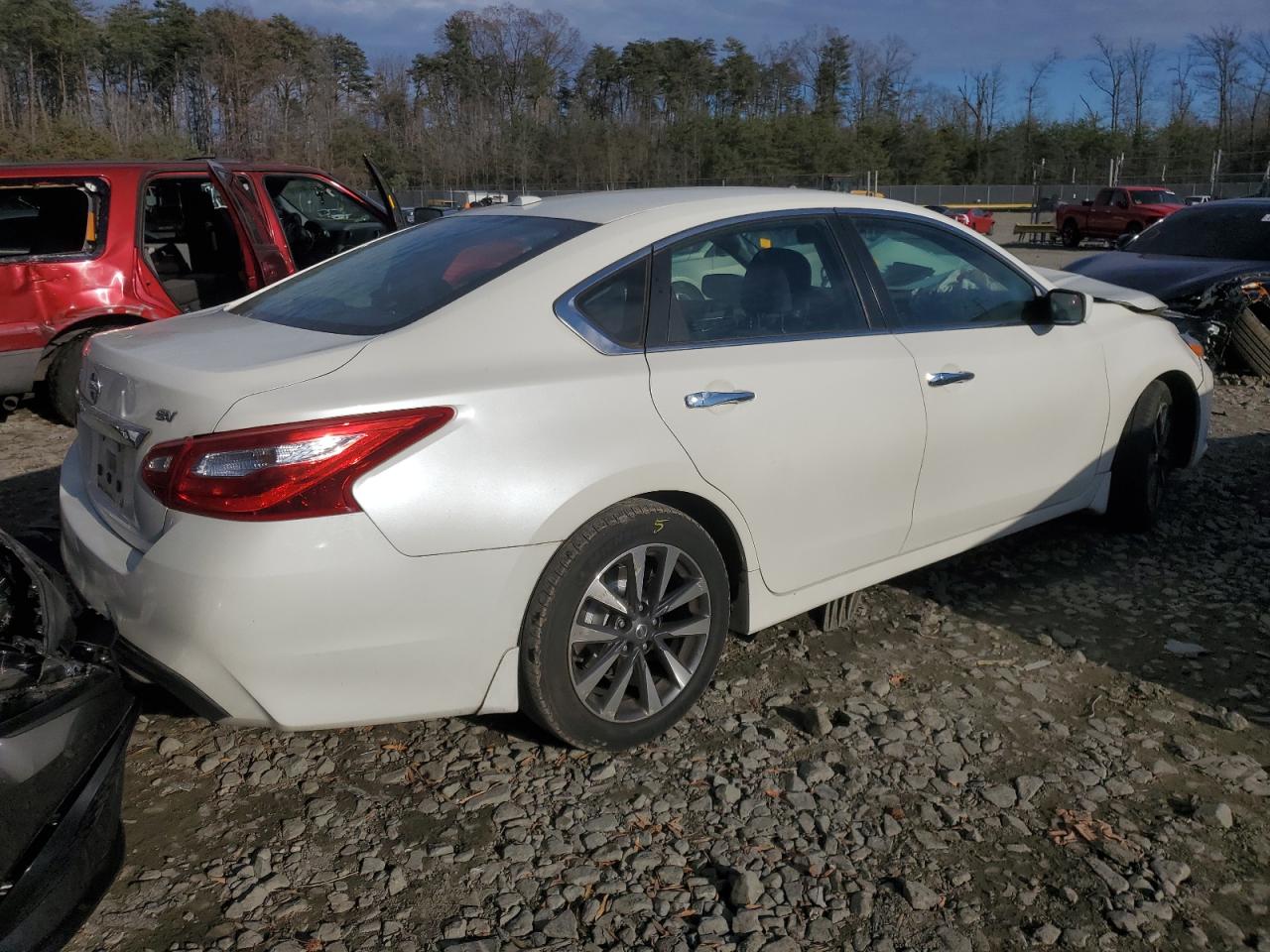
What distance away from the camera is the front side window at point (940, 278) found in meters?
3.78

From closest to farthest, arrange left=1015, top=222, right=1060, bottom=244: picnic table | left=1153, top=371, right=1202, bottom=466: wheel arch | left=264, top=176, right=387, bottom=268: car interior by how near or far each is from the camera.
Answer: left=1153, top=371, right=1202, bottom=466: wheel arch → left=264, top=176, right=387, bottom=268: car interior → left=1015, top=222, right=1060, bottom=244: picnic table

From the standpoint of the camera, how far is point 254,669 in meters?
2.48

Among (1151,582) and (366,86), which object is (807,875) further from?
(366,86)

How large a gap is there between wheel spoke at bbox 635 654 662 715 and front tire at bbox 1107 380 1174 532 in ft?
8.67

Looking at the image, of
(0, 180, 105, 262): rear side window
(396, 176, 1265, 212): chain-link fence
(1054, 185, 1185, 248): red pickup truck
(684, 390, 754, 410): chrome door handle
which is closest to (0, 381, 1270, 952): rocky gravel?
(684, 390, 754, 410): chrome door handle

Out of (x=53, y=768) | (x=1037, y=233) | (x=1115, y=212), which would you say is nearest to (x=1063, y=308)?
(x=53, y=768)

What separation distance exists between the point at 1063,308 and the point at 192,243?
20.5 feet

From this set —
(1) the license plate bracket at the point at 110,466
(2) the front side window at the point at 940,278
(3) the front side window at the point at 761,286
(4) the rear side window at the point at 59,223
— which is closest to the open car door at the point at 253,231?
(4) the rear side window at the point at 59,223

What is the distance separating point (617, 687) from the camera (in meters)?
3.05

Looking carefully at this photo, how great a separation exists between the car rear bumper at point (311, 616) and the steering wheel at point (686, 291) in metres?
0.93

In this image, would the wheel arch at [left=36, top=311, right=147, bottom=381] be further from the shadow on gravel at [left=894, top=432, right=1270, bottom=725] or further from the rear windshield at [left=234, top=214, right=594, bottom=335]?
the shadow on gravel at [left=894, top=432, right=1270, bottom=725]

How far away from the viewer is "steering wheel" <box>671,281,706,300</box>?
318 cm

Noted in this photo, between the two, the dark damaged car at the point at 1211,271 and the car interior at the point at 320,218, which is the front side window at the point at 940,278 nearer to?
the dark damaged car at the point at 1211,271

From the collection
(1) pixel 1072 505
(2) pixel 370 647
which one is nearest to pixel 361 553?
(2) pixel 370 647
